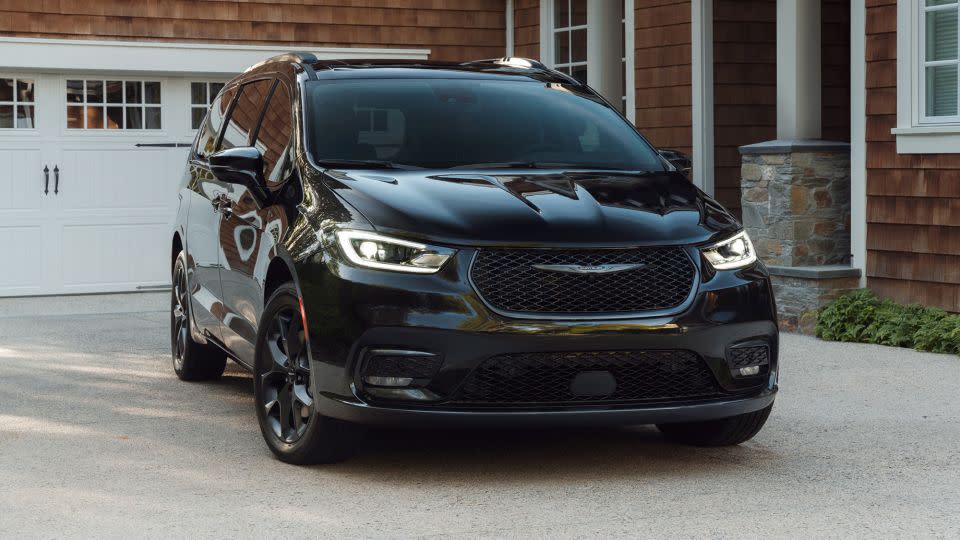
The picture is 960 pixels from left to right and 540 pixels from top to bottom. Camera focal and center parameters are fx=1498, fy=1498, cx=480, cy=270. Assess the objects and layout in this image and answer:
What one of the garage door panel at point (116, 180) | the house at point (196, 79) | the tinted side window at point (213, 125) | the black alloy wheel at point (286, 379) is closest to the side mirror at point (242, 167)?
the black alloy wheel at point (286, 379)

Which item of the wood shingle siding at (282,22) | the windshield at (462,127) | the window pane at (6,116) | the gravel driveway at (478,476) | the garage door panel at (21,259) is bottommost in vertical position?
the gravel driveway at (478,476)

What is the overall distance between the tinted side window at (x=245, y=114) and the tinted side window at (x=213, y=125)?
0.19 metres

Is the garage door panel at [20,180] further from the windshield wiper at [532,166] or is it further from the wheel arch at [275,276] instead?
the windshield wiper at [532,166]

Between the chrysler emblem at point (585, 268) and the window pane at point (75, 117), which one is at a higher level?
the window pane at point (75, 117)

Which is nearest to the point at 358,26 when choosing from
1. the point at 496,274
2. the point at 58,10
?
the point at 58,10

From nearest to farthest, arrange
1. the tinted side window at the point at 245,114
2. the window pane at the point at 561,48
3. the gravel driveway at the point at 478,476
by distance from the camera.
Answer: the gravel driveway at the point at 478,476 < the tinted side window at the point at 245,114 < the window pane at the point at 561,48

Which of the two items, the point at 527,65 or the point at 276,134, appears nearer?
the point at 276,134

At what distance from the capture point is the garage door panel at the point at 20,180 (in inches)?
555

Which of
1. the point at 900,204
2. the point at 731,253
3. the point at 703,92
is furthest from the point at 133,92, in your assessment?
the point at 731,253

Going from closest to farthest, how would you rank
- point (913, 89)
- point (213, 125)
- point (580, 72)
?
point (213, 125), point (913, 89), point (580, 72)

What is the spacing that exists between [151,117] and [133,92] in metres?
0.30

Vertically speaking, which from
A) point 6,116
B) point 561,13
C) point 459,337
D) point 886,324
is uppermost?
point 561,13

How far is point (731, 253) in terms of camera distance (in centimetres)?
589

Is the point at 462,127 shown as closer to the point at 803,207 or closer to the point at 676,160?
the point at 676,160
